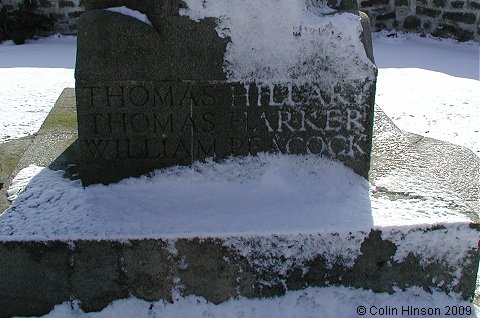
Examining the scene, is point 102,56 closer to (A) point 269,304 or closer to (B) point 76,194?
(B) point 76,194

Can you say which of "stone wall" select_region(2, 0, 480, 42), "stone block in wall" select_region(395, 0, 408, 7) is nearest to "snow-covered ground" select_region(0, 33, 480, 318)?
"stone wall" select_region(2, 0, 480, 42)

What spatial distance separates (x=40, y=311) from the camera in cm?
221

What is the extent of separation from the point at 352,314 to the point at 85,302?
0.99 m

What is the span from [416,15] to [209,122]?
17.3 feet

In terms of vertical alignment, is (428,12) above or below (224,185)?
above

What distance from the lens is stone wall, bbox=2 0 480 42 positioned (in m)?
6.60

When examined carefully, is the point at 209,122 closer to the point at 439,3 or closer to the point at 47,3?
the point at 439,3

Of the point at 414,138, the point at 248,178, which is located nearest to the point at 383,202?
the point at 248,178

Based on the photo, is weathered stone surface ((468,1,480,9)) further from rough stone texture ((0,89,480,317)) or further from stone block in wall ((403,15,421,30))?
rough stone texture ((0,89,480,317))

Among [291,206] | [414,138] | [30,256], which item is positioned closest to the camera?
[30,256]

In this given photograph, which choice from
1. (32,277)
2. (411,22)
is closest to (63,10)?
(411,22)

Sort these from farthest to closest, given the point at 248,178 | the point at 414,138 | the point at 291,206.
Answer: the point at 414,138 < the point at 248,178 < the point at 291,206

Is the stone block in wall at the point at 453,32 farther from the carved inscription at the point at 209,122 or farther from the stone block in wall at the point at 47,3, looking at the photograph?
the carved inscription at the point at 209,122

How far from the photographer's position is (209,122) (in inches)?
96.4
